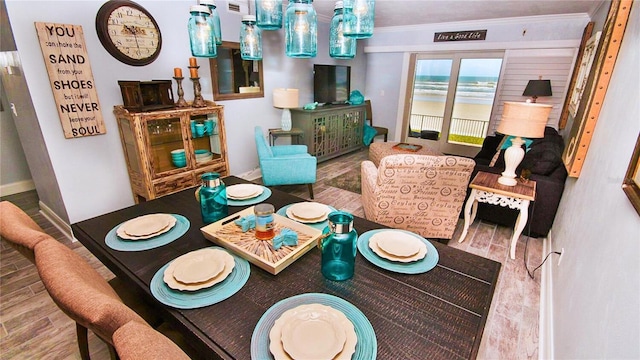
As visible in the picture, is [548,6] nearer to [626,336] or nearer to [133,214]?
[626,336]

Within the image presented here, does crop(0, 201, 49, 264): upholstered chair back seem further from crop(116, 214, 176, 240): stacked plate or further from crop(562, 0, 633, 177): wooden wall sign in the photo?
crop(562, 0, 633, 177): wooden wall sign

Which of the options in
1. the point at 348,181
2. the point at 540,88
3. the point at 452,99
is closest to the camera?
the point at 348,181

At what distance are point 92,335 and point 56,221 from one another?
5.97ft

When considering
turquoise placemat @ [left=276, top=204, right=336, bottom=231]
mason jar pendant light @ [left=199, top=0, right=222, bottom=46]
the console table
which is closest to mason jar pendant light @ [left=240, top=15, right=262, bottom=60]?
mason jar pendant light @ [left=199, top=0, right=222, bottom=46]

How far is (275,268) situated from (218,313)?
0.78 feet

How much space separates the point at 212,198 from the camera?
1.42 metres

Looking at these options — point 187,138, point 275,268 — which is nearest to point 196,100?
point 187,138

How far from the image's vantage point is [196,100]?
303cm

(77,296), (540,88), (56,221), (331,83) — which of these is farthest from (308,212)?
(540,88)

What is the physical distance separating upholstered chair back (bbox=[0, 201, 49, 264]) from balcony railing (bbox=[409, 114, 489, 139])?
5.89m

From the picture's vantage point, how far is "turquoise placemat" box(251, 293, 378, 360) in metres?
0.77

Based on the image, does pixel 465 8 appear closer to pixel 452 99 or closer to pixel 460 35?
pixel 460 35

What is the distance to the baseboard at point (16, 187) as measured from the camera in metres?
3.56

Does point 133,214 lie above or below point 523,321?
above
